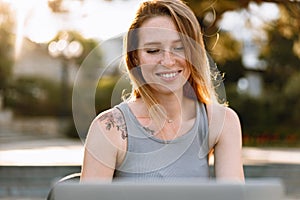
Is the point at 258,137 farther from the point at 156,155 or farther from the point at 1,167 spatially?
the point at 156,155

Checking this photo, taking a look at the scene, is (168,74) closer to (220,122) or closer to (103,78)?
(220,122)

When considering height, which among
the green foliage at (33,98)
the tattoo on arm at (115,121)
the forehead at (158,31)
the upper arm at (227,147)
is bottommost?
the green foliage at (33,98)

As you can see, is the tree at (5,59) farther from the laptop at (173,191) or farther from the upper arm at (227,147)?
the laptop at (173,191)

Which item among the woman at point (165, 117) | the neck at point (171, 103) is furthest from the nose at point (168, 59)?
the neck at point (171, 103)

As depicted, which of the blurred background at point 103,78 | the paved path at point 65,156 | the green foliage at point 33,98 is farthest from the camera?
the green foliage at point 33,98

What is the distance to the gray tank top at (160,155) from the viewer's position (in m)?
1.56

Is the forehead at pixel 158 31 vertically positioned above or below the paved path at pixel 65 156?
above

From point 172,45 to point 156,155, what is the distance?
25cm

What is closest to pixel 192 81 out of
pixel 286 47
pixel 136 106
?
pixel 136 106

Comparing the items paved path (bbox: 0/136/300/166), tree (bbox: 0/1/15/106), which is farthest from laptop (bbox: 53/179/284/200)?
tree (bbox: 0/1/15/106)

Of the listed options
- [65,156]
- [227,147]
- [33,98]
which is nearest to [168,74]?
[227,147]

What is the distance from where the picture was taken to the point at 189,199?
86 cm

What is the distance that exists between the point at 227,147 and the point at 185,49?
0.27 metres

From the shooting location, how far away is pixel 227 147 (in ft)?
5.35
